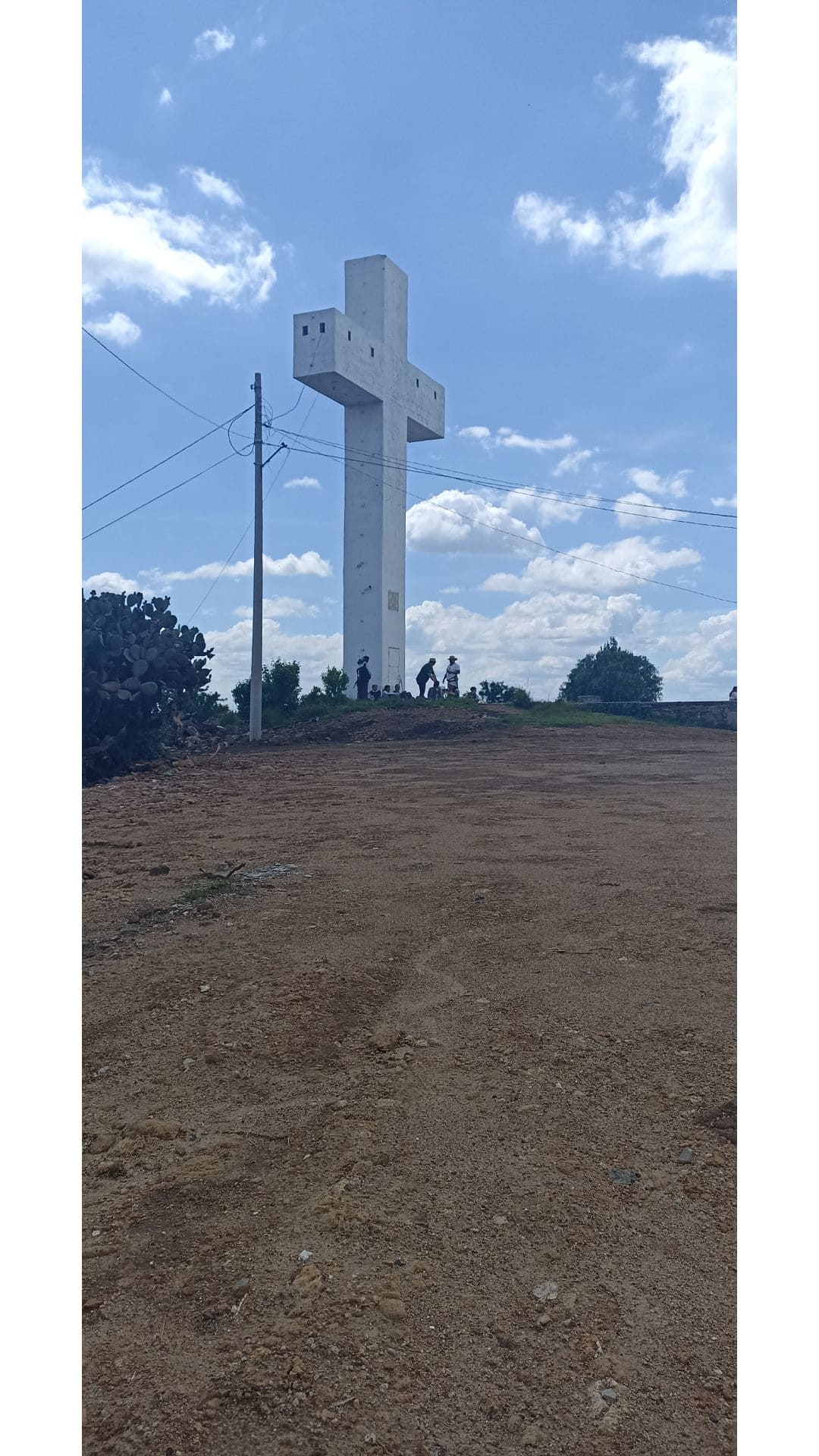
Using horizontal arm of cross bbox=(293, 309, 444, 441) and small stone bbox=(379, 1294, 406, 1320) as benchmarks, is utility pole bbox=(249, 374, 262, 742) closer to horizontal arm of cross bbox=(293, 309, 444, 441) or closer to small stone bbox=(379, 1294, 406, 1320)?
horizontal arm of cross bbox=(293, 309, 444, 441)

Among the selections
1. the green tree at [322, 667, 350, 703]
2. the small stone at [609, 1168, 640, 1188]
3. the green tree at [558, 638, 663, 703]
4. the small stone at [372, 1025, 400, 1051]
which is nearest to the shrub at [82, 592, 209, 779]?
the green tree at [322, 667, 350, 703]

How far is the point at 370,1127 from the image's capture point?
7.76 feet

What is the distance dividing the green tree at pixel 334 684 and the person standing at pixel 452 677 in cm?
246

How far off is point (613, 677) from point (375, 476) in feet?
71.3

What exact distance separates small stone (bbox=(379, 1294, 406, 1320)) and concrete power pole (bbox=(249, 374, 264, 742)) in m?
14.2

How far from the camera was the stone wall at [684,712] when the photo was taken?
64.2ft

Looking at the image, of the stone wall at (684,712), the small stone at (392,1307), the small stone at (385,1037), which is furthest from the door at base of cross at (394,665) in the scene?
the small stone at (392,1307)

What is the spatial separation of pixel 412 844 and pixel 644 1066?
357 cm

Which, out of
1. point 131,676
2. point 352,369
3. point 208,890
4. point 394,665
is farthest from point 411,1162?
point 352,369

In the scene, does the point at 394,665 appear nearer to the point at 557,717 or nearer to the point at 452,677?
the point at 452,677

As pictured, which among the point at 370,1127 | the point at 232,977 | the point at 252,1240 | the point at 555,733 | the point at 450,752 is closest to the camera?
the point at 252,1240
